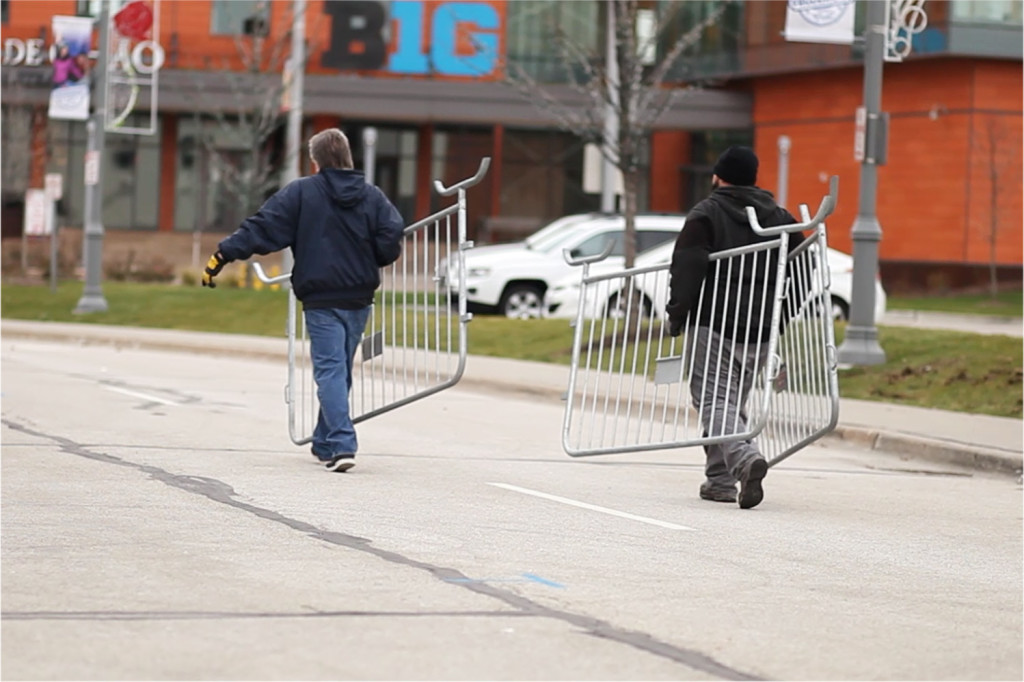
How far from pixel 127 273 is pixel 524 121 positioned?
1616 cm

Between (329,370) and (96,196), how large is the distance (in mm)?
20154

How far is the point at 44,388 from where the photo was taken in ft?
54.2

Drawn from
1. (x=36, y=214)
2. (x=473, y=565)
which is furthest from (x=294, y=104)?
(x=473, y=565)

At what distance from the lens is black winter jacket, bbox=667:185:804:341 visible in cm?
1048

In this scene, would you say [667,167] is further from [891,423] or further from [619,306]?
[619,306]

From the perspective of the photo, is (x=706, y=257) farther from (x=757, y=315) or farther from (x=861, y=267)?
(x=861, y=267)

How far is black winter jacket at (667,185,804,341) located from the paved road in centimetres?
105

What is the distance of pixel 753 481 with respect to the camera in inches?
404

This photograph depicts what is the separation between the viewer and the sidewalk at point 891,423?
14039mm

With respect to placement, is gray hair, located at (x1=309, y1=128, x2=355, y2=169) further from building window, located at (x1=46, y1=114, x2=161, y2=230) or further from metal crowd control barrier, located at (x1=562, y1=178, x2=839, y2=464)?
building window, located at (x1=46, y1=114, x2=161, y2=230)

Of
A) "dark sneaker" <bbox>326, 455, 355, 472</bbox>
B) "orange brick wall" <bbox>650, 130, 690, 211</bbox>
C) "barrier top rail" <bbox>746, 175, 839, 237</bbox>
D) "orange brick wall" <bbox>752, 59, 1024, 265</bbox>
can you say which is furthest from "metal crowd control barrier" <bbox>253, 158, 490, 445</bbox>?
"orange brick wall" <bbox>650, 130, 690, 211</bbox>

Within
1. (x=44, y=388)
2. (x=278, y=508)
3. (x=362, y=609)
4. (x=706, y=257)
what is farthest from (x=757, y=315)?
(x=44, y=388)

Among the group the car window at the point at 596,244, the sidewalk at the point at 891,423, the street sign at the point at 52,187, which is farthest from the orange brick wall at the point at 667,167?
the sidewalk at the point at 891,423

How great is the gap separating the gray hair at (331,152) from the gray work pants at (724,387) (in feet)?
8.27
